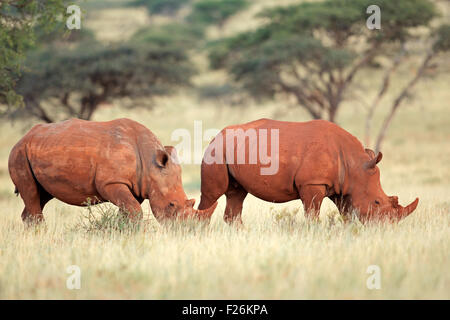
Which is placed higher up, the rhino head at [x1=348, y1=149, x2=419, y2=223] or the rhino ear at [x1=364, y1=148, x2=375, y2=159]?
the rhino ear at [x1=364, y1=148, x2=375, y2=159]

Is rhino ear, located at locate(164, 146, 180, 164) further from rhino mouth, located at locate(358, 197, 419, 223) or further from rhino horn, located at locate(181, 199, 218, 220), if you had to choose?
rhino mouth, located at locate(358, 197, 419, 223)

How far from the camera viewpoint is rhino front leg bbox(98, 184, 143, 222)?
709 centimetres

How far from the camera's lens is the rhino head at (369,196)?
7484 mm

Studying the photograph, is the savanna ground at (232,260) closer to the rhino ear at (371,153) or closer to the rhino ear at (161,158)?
the rhino ear at (161,158)

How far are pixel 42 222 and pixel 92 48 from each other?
1481 centimetres

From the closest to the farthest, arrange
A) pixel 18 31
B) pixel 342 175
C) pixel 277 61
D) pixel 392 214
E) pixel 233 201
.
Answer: pixel 392 214 < pixel 342 175 < pixel 233 201 < pixel 18 31 < pixel 277 61

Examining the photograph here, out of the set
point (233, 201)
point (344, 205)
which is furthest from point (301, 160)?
point (233, 201)

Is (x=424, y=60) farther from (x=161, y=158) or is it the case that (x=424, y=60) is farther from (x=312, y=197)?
(x=161, y=158)

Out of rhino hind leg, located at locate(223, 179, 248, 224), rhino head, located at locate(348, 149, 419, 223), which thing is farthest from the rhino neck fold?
rhino hind leg, located at locate(223, 179, 248, 224)

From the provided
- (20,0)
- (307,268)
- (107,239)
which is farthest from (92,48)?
(307,268)

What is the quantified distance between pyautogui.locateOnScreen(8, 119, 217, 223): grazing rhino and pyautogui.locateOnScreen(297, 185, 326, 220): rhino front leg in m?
1.30

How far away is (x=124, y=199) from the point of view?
281 inches

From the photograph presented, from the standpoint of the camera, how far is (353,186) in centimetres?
765

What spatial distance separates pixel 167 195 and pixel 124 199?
53cm
